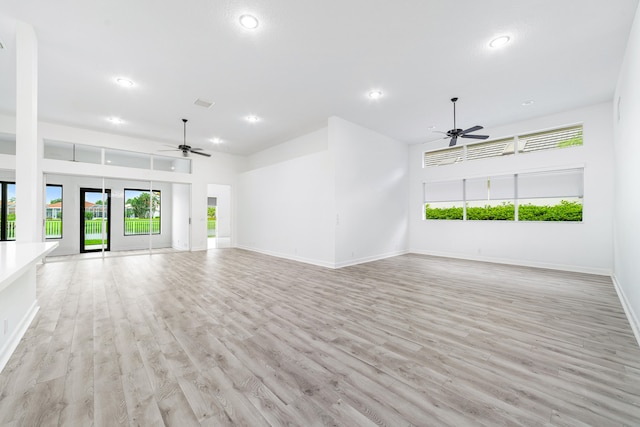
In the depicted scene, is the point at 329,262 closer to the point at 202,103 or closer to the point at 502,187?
the point at 202,103

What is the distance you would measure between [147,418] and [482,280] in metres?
5.22

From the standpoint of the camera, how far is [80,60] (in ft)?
12.5

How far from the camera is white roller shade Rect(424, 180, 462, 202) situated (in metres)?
7.43

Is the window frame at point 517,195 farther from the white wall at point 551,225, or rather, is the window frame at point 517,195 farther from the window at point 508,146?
the window at point 508,146

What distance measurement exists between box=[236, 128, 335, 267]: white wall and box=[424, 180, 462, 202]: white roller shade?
3.68 metres

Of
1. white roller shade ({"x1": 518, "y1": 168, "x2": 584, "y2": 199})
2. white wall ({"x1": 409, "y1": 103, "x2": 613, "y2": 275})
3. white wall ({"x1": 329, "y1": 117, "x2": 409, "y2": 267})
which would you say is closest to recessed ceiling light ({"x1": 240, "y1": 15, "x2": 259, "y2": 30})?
white wall ({"x1": 329, "y1": 117, "x2": 409, "y2": 267})

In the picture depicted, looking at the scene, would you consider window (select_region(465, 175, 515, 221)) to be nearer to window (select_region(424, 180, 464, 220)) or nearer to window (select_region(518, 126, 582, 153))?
window (select_region(424, 180, 464, 220))

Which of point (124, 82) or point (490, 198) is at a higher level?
point (124, 82)

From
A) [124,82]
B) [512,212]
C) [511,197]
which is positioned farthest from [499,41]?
[124,82]

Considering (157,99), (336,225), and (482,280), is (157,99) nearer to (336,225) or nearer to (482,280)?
(336,225)

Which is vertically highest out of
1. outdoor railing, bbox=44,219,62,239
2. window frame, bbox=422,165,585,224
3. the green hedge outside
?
window frame, bbox=422,165,585,224

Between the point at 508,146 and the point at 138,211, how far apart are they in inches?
447

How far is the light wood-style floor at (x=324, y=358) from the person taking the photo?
1.56 m

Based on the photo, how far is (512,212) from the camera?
6.45 meters
